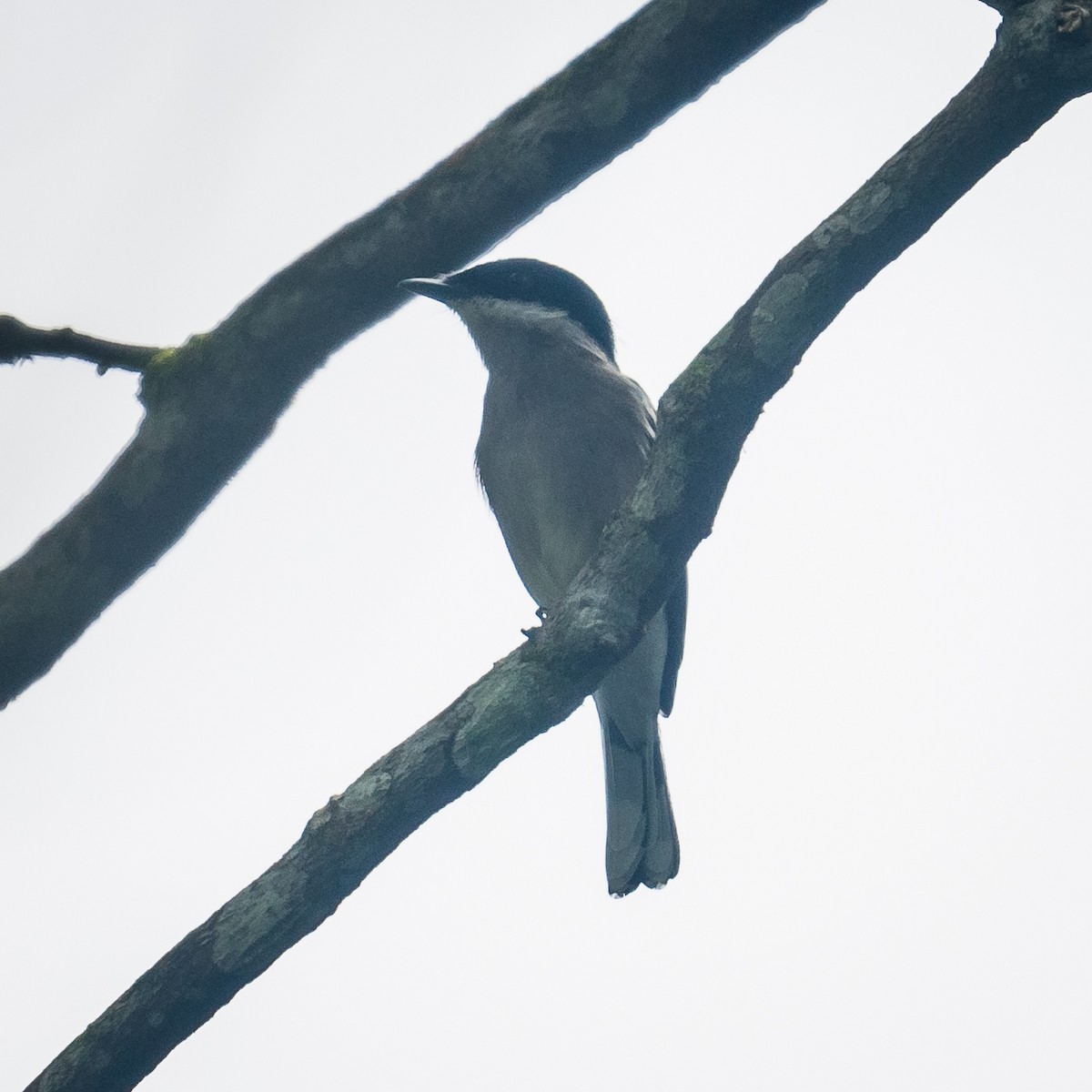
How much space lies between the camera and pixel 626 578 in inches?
144

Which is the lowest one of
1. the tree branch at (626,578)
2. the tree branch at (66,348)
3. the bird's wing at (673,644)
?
the tree branch at (626,578)

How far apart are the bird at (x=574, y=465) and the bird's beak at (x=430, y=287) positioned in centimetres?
3

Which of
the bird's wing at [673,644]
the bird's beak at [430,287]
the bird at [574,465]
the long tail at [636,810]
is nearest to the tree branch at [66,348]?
the bird's beak at [430,287]

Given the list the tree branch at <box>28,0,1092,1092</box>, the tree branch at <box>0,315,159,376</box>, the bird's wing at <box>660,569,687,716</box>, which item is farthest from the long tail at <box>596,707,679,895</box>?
the tree branch at <box>0,315,159,376</box>

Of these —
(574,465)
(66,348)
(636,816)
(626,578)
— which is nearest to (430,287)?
(574,465)

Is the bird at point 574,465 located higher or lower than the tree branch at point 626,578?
higher

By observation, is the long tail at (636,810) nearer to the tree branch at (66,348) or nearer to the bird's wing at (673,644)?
the bird's wing at (673,644)

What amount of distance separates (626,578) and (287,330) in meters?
1.65

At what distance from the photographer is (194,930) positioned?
3.24 m

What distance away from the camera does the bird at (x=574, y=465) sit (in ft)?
19.1

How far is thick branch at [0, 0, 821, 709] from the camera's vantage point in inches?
169

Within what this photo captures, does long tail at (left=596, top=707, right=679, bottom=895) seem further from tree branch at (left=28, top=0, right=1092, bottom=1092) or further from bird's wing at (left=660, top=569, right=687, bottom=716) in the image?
tree branch at (left=28, top=0, right=1092, bottom=1092)

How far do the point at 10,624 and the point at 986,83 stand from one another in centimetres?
345

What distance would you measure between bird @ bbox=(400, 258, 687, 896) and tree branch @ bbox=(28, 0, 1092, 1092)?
6.22ft
